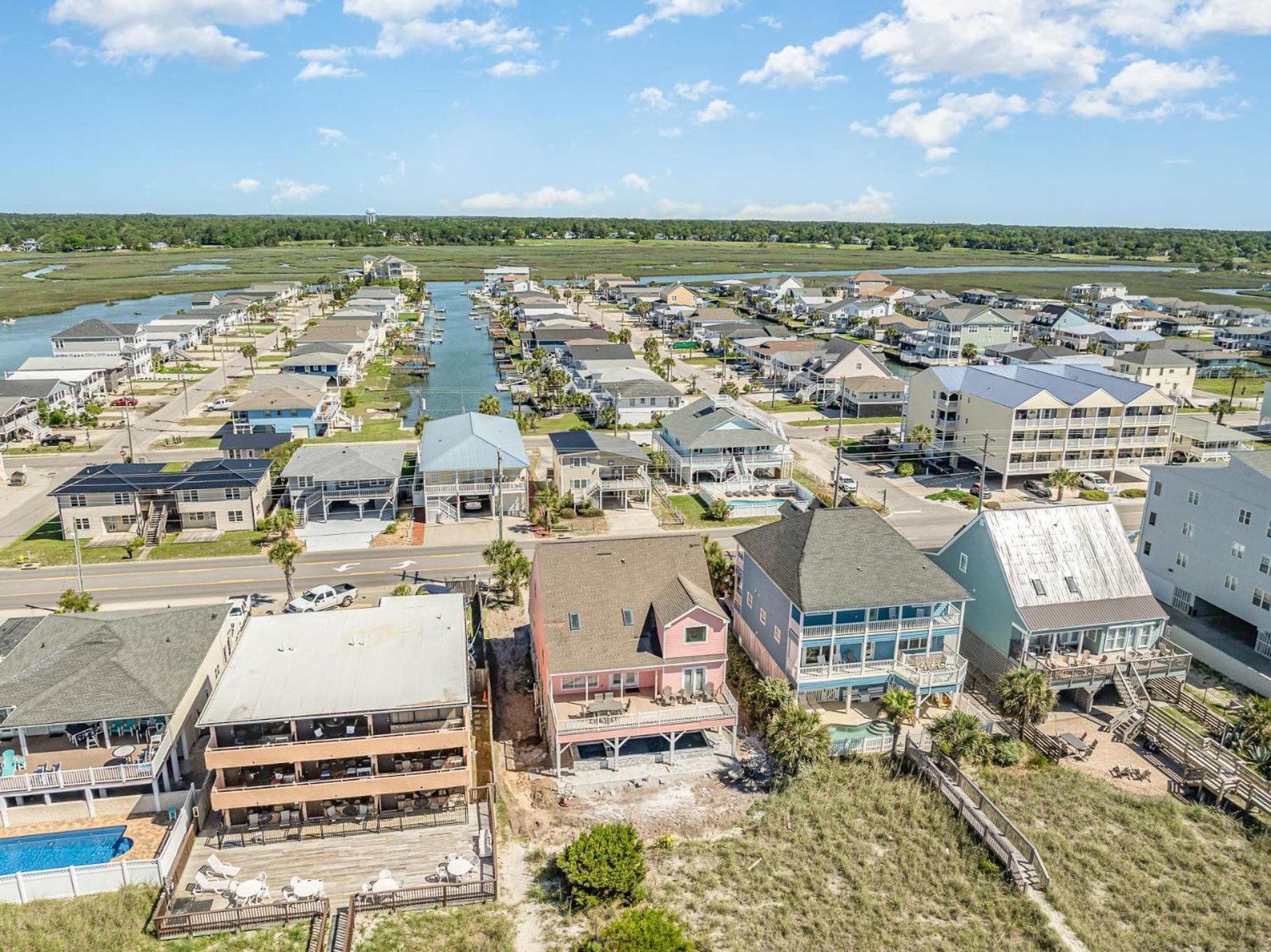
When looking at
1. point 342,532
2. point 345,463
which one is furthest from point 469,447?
point 342,532

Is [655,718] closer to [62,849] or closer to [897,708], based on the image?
[897,708]

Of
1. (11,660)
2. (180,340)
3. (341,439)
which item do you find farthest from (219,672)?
(180,340)

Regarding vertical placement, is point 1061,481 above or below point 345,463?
below

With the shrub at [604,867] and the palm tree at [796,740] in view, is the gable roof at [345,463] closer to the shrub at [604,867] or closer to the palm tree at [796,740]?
the palm tree at [796,740]

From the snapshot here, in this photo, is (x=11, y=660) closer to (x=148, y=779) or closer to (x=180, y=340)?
(x=148, y=779)

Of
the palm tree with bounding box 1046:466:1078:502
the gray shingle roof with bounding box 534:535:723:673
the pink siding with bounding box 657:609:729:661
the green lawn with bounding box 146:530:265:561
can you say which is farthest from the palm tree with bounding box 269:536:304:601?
the palm tree with bounding box 1046:466:1078:502
